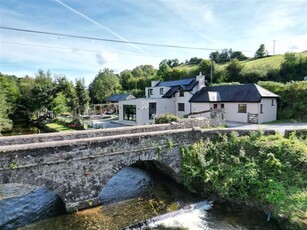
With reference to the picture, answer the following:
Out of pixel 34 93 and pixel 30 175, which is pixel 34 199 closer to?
pixel 30 175

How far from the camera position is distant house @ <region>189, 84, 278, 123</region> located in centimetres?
2297

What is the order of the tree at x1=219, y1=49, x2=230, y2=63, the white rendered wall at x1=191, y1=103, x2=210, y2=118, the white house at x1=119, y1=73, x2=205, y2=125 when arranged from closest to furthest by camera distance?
the white rendered wall at x1=191, y1=103, x2=210, y2=118 < the white house at x1=119, y1=73, x2=205, y2=125 < the tree at x1=219, y1=49, x2=230, y2=63

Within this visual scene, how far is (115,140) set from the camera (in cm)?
1083

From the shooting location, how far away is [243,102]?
23781mm

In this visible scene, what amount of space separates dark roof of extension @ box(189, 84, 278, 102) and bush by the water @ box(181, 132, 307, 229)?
33.8ft

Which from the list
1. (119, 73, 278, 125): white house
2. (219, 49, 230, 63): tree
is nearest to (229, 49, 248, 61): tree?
(219, 49, 230, 63): tree

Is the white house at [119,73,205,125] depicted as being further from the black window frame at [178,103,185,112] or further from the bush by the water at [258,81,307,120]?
the bush by the water at [258,81,307,120]

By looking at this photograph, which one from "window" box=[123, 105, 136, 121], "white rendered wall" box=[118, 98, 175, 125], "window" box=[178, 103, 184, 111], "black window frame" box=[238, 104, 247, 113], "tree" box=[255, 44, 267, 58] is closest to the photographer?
"black window frame" box=[238, 104, 247, 113]

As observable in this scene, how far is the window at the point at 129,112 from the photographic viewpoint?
31000 mm

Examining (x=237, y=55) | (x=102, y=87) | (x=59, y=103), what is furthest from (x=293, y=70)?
(x=102, y=87)

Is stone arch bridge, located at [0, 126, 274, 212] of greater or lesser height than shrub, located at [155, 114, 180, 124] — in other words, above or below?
below

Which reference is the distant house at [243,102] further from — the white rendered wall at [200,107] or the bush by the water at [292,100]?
the bush by the water at [292,100]

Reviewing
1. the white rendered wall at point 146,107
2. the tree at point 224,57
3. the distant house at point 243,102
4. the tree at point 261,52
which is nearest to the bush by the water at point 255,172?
the distant house at point 243,102

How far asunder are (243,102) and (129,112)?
1511cm
